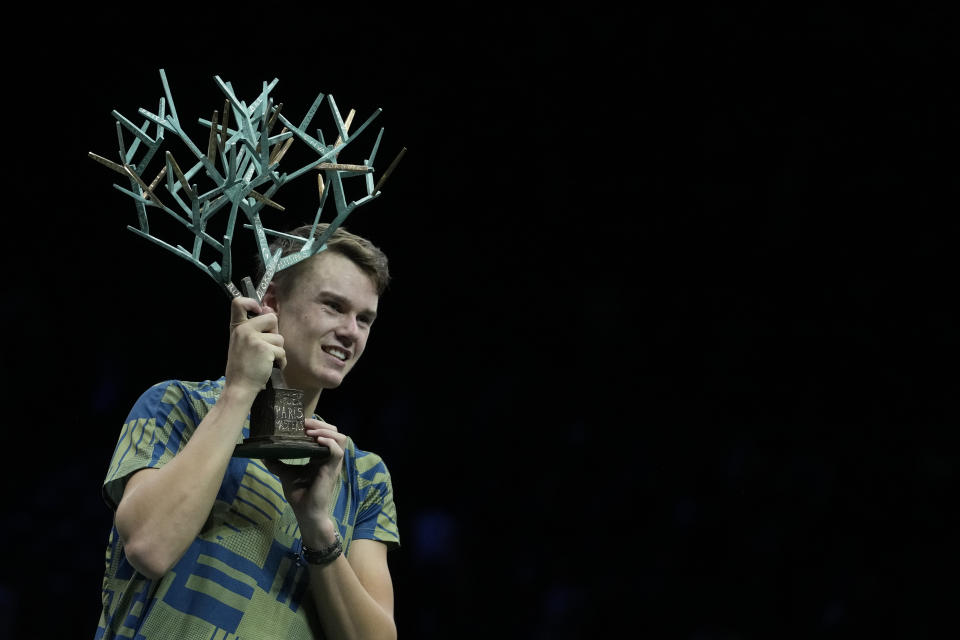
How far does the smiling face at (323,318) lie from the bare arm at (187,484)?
17 centimetres

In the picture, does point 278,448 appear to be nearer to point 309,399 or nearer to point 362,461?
point 309,399

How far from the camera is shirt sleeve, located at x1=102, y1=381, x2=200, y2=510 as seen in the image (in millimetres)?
1329

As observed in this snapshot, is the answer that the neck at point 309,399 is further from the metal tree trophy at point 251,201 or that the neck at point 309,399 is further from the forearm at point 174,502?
the forearm at point 174,502

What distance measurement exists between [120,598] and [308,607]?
240mm

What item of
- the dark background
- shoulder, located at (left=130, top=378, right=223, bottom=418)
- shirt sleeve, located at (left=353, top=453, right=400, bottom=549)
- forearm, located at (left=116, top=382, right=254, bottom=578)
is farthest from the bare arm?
the dark background

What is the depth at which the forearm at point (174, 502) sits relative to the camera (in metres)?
1.24

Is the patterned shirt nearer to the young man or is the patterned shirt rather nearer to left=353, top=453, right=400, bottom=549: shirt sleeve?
the young man

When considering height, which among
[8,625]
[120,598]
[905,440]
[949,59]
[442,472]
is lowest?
[8,625]

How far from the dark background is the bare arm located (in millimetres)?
1595

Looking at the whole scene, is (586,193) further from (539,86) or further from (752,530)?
(752,530)

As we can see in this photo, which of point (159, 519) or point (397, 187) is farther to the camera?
point (397, 187)

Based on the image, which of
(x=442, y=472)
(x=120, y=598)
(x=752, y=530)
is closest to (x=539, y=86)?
(x=442, y=472)

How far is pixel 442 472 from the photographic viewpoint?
3.12m

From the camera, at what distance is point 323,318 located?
4.94ft
